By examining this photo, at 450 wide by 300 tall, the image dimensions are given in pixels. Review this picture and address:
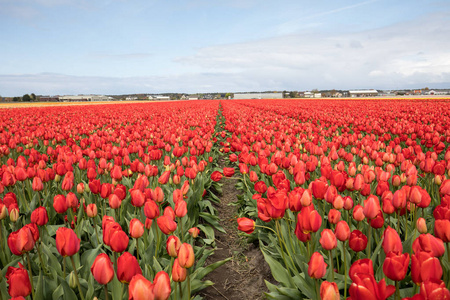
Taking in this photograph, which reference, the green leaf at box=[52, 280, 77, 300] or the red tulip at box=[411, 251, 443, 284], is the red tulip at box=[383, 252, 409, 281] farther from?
the green leaf at box=[52, 280, 77, 300]

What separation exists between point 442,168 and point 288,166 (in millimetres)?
1594

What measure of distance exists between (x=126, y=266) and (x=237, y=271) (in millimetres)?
2399

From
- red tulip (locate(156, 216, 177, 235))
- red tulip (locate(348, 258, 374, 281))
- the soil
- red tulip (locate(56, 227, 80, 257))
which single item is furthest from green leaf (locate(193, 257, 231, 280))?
red tulip (locate(348, 258, 374, 281))

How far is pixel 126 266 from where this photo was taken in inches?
59.6

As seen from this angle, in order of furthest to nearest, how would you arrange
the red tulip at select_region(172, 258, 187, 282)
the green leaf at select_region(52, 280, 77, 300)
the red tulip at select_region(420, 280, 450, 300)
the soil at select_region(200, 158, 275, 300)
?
1. the soil at select_region(200, 158, 275, 300)
2. the green leaf at select_region(52, 280, 77, 300)
3. the red tulip at select_region(172, 258, 187, 282)
4. the red tulip at select_region(420, 280, 450, 300)

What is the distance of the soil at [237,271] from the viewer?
3.19m

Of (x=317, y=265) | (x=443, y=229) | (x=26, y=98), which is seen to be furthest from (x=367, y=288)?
(x=26, y=98)

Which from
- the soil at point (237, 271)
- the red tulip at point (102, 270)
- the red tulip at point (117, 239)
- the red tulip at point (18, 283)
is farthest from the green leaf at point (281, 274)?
the red tulip at point (18, 283)

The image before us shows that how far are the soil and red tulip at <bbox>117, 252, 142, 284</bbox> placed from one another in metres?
1.68

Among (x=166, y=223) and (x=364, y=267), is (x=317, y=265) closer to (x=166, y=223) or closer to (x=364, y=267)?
(x=364, y=267)

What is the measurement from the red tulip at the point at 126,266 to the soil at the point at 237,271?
168 centimetres

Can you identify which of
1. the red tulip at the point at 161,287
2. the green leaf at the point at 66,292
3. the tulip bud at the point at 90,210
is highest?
the red tulip at the point at 161,287

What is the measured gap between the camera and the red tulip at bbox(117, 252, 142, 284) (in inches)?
59.1

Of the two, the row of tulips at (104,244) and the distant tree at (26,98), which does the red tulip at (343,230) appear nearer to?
the row of tulips at (104,244)
